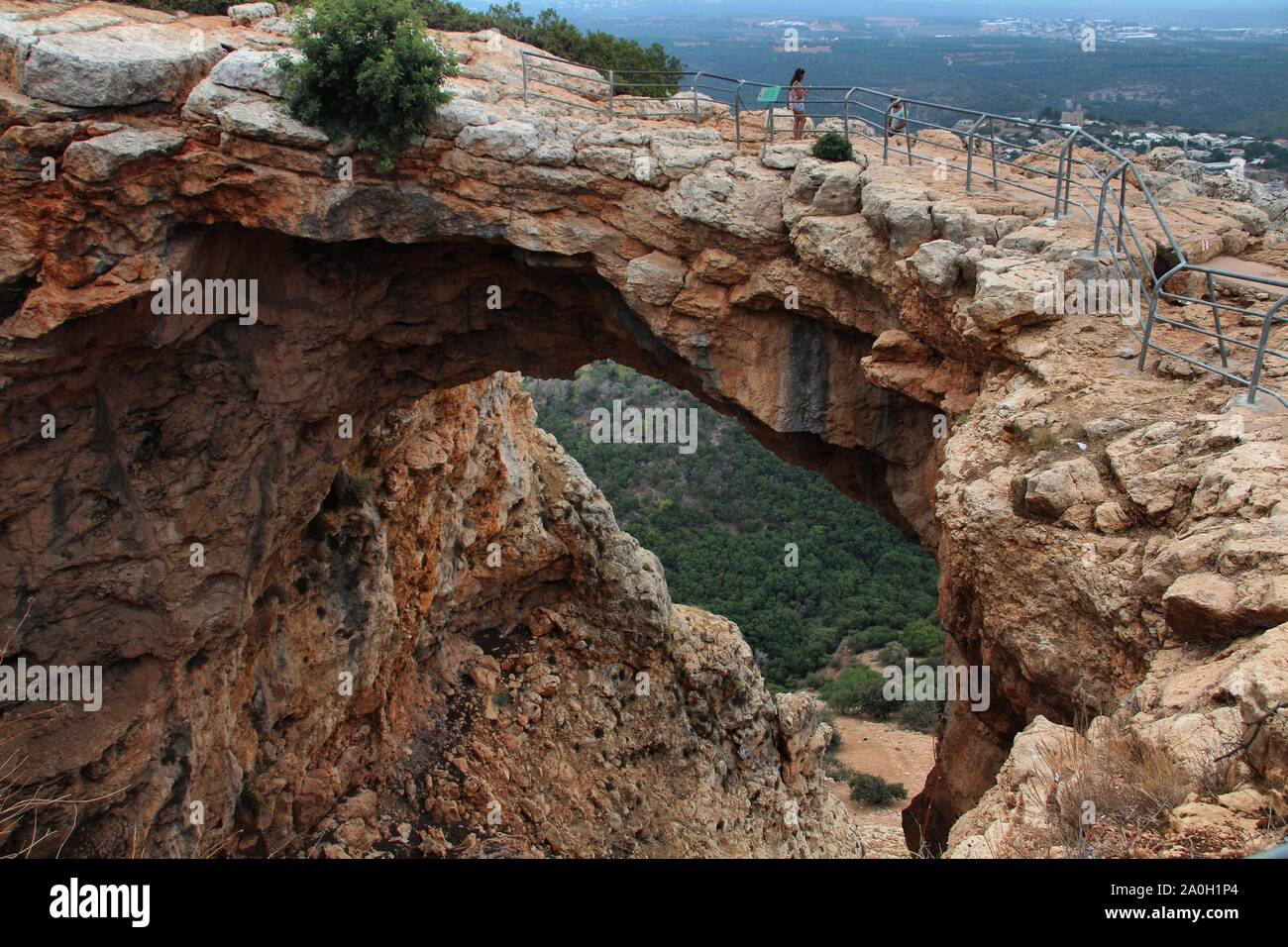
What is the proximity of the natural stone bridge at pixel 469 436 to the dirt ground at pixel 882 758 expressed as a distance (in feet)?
40.0

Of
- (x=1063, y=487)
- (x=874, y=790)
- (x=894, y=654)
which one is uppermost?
(x=1063, y=487)

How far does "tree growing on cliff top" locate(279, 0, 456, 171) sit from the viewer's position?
39.9 feet

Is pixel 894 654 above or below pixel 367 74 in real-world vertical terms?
below

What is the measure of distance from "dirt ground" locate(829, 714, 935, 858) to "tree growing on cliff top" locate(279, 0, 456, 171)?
74.4ft

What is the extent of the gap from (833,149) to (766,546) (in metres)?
26.7

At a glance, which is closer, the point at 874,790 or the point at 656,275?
the point at 656,275

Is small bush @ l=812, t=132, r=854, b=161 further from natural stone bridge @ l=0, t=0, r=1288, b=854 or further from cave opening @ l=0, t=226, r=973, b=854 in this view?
cave opening @ l=0, t=226, r=973, b=854

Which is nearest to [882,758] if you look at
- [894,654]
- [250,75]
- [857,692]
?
[857,692]

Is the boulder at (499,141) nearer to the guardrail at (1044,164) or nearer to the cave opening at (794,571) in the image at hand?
the guardrail at (1044,164)

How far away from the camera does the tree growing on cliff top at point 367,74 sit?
12172 millimetres

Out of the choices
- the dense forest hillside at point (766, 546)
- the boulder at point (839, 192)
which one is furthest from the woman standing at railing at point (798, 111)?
the dense forest hillside at point (766, 546)

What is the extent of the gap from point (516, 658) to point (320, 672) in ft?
13.5

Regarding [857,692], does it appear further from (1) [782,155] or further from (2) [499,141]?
(2) [499,141]

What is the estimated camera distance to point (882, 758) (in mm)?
34406
